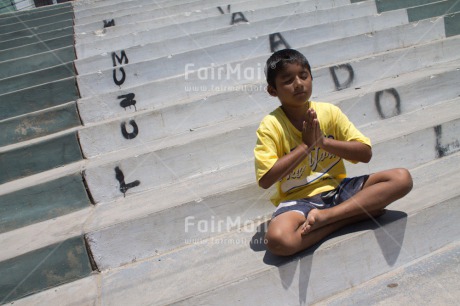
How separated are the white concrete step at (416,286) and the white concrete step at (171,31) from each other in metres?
3.63

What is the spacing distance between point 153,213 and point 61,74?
2.60m

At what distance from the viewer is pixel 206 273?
Answer: 235 centimetres

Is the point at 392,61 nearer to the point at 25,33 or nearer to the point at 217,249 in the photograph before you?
the point at 217,249

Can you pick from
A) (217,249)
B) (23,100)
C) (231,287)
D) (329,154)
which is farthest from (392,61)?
(23,100)

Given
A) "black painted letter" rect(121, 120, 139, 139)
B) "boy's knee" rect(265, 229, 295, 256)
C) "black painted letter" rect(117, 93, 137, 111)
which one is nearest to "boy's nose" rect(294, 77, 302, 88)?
"boy's knee" rect(265, 229, 295, 256)

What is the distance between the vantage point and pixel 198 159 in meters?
3.33

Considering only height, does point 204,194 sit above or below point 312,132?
below

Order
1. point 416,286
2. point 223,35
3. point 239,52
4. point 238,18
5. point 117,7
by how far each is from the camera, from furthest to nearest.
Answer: point 117,7 → point 238,18 → point 223,35 → point 239,52 → point 416,286

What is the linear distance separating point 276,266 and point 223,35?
3.56 meters

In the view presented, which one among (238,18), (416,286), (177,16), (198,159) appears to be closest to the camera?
(416,286)

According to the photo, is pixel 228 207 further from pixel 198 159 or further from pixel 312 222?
pixel 312 222

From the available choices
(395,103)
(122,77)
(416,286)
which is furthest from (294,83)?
(122,77)

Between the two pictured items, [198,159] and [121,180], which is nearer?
[121,180]

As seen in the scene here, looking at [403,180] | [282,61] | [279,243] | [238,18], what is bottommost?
[279,243]
